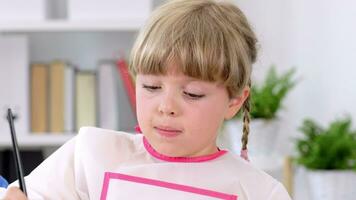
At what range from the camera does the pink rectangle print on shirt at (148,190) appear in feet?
3.67

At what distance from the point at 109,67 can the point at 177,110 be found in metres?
1.82

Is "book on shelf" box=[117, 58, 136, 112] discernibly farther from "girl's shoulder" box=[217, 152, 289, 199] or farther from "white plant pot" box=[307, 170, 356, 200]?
"girl's shoulder" box=[217, 152, 289, 199]

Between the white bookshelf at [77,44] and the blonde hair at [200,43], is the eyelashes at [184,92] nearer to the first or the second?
the blonde hair at [200,43]

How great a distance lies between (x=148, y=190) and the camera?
44.4 inches

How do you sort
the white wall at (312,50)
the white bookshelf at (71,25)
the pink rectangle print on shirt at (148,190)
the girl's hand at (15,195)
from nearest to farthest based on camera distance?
the girl's hand at (15,195)
the pink rectangle print on shirt at (148,190)
the white wall at (312,50)
the white bookshelf at (71,25)

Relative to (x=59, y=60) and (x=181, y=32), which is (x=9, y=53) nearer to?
(x=59, y=60)

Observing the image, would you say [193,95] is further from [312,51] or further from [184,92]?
[312,51]

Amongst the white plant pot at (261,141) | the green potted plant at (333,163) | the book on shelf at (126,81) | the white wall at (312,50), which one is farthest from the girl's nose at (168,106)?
the book on shelf at (126,81)

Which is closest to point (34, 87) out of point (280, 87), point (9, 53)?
point (9, 53)

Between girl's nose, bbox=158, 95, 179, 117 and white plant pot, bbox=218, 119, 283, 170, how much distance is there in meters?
1.47

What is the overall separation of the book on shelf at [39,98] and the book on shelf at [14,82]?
0.09ft

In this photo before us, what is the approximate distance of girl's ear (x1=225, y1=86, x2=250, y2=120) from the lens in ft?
3.94

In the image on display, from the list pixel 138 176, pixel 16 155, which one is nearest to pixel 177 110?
pixel 138 176

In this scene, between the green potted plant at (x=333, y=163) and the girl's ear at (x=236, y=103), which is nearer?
the girl's ear at (x=236, y=103)
